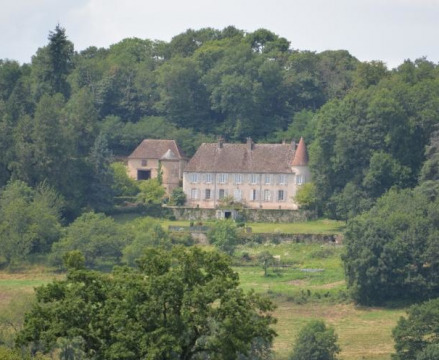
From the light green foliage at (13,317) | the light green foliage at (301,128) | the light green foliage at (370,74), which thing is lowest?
the light green foliage at (13,317)

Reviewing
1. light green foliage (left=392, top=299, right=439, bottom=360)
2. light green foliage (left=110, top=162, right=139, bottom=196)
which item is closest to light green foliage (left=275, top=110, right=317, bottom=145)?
light green foliage (left=110, top=162, right=139, bottom=196)

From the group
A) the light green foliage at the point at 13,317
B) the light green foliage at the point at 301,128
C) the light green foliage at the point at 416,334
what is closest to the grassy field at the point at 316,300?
the light green foliage at the point at 416,334

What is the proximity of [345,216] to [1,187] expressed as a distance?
60.1 feet

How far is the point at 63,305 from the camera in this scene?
4259 cm

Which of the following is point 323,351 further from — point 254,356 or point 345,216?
point 345,216

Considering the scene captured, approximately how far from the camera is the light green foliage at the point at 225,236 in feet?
267

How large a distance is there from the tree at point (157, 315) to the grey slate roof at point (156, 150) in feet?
179

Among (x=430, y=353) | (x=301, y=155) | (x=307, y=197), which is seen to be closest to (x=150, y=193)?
(x=301, y=155)

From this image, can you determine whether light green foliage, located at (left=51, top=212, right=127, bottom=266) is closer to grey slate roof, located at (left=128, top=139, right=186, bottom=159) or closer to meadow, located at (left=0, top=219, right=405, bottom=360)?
meadow, located at (left=0, top=219, right=405, bottom=360)

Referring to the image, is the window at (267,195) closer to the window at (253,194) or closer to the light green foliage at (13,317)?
the window at (253,194)

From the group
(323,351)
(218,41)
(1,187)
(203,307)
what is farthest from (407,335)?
(218,41)

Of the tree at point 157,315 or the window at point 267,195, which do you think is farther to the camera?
the window at point 267,195

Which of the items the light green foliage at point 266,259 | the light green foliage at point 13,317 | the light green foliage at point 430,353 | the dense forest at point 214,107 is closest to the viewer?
the light green foliage at point 430,353

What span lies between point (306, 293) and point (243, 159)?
75.3 feet
